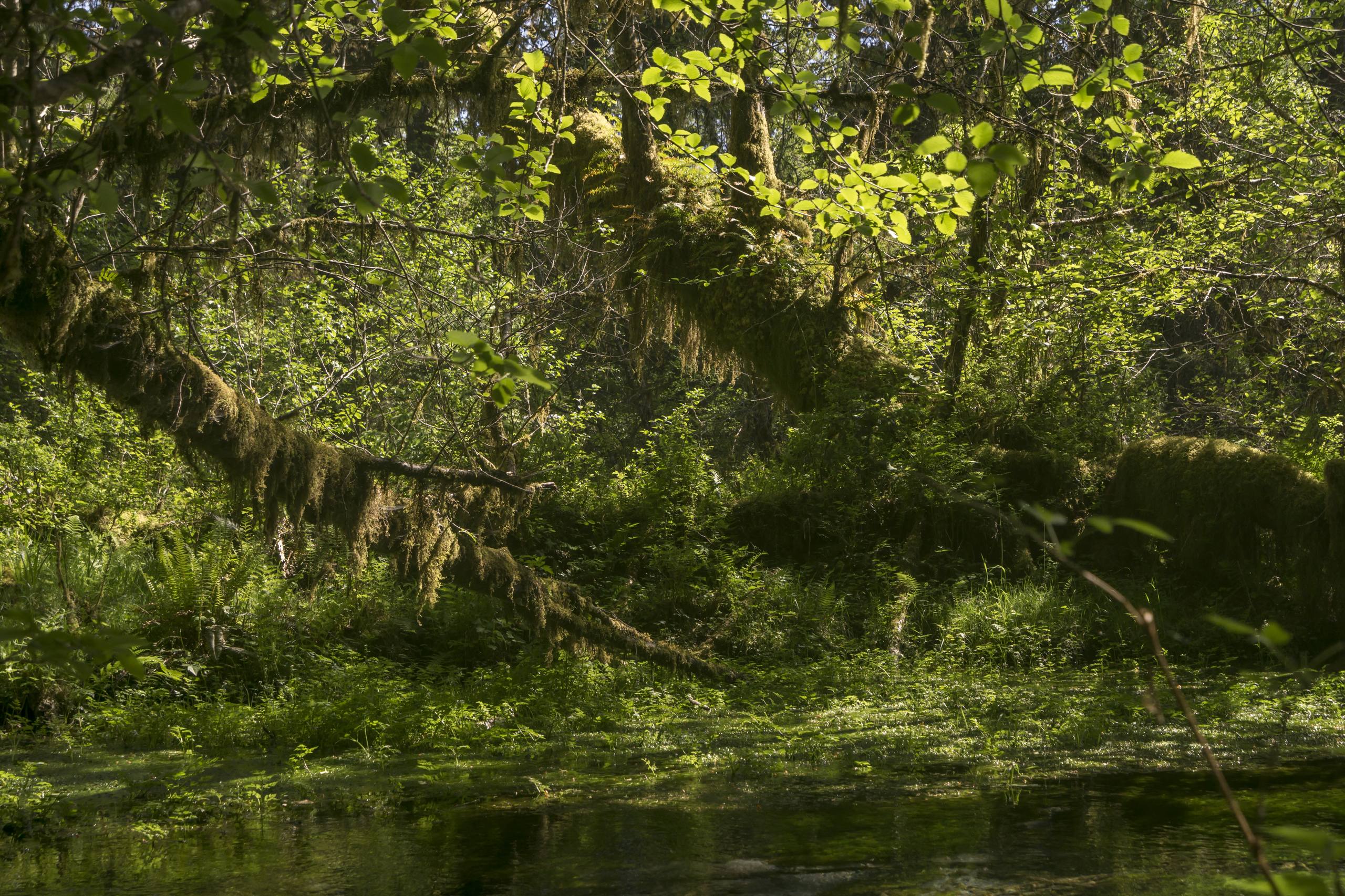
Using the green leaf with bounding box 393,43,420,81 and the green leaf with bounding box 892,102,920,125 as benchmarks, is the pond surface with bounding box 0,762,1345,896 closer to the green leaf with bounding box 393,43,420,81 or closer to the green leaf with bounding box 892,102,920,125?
the green leaf with bounding box 892,102,920,125

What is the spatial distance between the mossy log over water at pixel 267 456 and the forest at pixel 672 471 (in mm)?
28

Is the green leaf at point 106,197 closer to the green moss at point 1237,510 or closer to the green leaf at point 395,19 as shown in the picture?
the green leaf at point 395,19

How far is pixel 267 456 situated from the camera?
637 cm

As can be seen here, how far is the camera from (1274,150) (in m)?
10.5

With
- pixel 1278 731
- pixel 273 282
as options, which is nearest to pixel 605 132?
pixel 273 282

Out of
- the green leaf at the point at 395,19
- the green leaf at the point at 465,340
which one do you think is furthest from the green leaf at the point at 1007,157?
the green leaf at the point at 395,19

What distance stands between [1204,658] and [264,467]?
766 cm

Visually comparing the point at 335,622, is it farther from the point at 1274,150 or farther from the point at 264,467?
the point at 1274,150

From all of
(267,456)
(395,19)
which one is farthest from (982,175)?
(267,456)

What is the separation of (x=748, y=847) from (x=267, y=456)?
3.77 metres

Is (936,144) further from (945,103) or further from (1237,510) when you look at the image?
(1237,510)

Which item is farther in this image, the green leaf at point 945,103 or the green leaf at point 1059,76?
the green leaf at point 1059,76

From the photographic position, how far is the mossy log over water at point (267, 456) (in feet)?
18.1

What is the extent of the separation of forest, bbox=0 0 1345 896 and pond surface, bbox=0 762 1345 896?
0.11 ft
